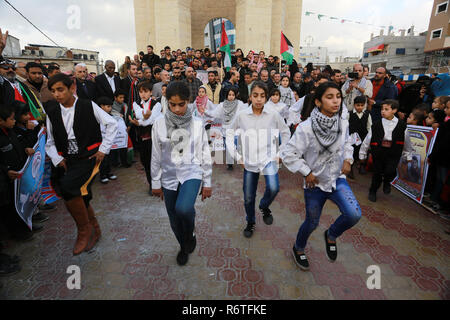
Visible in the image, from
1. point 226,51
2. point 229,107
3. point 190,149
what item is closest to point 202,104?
point 229,107

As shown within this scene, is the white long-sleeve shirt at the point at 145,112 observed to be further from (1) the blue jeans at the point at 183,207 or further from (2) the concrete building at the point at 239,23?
(2) the concrete building at the point at 239,23

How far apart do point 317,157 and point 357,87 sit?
4729 millimetres

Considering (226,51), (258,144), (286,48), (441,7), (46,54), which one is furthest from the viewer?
(46,54)

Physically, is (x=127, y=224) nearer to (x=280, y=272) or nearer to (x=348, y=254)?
(x=280, y=272)

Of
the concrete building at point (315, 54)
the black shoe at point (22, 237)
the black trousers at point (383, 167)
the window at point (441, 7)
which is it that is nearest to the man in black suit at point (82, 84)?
the black shoe at point (22, 237)

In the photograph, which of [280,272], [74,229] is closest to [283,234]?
[280,272]

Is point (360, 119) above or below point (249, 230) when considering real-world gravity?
above

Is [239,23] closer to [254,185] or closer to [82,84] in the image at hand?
[82,84]

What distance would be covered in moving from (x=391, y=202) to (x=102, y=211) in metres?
5.45

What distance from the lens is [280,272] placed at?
8.89ft

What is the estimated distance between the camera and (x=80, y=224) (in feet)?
9.88

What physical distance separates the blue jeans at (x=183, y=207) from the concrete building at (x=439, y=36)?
37473 millimetres

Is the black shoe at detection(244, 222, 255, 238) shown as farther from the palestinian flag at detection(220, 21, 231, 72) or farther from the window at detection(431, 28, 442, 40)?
the window at detection(431, 28, 442, 40)
